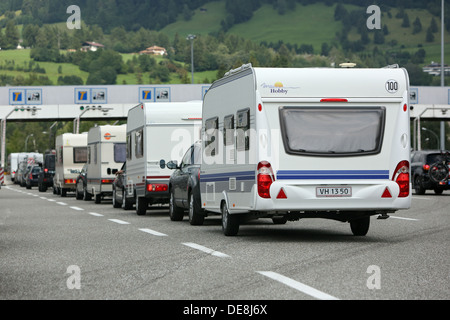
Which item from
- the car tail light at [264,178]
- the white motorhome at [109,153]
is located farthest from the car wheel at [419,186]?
the car tail light at [264,178]

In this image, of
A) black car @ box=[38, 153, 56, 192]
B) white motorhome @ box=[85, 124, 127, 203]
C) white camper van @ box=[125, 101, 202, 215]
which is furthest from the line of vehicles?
black car @ box=[38, 153, 56, 192]

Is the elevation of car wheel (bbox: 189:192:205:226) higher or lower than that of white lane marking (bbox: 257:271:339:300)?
higher

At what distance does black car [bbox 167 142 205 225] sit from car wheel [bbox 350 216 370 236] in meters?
3.56

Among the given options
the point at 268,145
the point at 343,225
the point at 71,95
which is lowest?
the point at 343,225

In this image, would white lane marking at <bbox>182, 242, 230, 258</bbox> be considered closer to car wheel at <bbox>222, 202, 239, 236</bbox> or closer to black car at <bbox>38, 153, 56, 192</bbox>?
car wheel at <bbox>222, 202, 239, 236</bbox>

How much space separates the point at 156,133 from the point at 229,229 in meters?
7.88

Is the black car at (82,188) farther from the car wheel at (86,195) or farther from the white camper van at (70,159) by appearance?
the white camper van at (70,159)

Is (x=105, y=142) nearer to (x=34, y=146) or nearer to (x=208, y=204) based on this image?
(x=208, y=204)

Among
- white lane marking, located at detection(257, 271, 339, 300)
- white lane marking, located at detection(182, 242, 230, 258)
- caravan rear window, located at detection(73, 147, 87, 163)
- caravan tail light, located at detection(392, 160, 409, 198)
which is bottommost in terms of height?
white lane marking, located at detection(182, 242, 230, 258)

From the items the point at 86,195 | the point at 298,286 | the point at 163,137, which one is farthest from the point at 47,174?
the point at 298,286

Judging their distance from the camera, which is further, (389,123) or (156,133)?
(156,133)

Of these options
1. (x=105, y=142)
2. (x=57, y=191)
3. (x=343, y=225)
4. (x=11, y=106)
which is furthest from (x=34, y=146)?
(x=343, y=225)

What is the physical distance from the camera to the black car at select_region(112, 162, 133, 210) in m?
26.8

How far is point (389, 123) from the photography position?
1460cm
